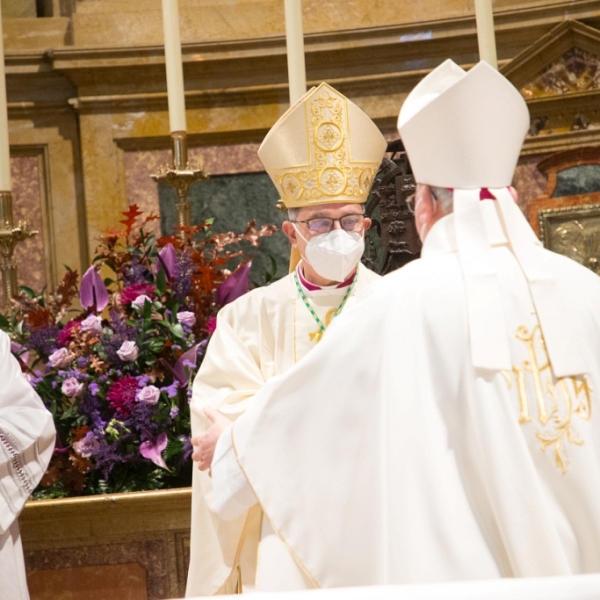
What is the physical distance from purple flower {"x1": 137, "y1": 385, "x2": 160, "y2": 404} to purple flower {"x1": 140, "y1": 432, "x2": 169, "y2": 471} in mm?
124

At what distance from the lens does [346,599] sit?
171cm

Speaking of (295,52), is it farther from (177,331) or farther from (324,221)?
(177,331)

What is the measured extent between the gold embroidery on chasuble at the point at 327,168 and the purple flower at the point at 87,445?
1048 mm

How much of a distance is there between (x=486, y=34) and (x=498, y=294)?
2063 millimetres

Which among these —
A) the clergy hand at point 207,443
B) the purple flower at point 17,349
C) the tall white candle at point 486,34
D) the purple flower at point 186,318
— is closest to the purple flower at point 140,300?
the purple flower at point 186,318

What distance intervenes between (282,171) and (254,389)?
84cm

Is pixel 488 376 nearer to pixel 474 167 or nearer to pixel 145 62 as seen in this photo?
pixel 474 167

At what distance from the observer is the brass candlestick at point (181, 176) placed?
430cm

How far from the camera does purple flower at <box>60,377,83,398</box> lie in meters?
3.95

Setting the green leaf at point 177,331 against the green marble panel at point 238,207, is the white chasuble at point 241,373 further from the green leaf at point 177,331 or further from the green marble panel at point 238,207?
the green marble panel at point 238,207

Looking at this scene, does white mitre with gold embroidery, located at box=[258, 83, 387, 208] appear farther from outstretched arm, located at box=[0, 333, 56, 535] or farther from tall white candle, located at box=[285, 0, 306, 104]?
outstretched arm, located at box=[0, 333, 56, 535]

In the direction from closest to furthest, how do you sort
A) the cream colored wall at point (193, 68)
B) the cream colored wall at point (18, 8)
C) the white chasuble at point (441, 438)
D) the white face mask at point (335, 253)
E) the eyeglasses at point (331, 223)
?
the white chasuble at point (441, 438) < the white face mask at point (335, 253) < the eyeglasses at point (331, 223) < the cream colored wall at point (193, 68) < the cream colored wall at point (18, 8)

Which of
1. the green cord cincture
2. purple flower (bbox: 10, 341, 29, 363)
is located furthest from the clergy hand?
purple flower (bbox: 10, 341, 29, 363)

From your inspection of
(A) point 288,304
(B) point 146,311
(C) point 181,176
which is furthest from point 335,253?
(C) point 181,176
